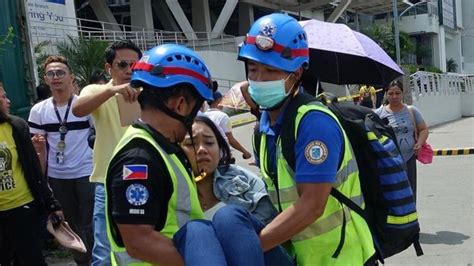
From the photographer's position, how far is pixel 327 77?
3211 mm

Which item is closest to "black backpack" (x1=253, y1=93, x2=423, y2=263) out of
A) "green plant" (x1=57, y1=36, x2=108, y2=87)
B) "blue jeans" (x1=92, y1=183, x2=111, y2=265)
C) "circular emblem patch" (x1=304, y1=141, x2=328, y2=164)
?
"circular emblem patch" (x1=304, y1=141, x2=328, y2=164)

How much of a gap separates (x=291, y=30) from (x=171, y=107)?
1.87ft

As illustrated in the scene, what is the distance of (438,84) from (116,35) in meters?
15.1

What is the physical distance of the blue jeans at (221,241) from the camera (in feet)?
5.81

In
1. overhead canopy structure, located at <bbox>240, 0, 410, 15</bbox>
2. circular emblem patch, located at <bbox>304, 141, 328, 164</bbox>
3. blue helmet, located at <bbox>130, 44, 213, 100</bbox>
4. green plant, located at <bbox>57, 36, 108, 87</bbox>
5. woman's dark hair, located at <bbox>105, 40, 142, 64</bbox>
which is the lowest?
circular emblem patch, located at <bbox>304, 141, 328, 164</bbox>

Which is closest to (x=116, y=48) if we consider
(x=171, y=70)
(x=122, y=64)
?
(x=122, y=64)

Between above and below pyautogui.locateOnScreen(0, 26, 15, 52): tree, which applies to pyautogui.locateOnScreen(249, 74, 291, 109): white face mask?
below

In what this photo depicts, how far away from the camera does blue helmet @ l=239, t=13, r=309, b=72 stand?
221cm

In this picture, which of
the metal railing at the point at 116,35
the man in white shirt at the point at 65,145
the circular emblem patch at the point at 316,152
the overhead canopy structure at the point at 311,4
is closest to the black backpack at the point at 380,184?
the circular emblem patch at the point at 316,152

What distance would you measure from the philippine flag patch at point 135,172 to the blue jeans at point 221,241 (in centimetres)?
21

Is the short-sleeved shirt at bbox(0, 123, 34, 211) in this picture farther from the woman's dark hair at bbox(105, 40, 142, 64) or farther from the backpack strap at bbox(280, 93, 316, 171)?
the backpack strap at bbox(280, 93, 316, 171)

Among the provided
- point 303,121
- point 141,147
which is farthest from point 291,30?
point 141,147

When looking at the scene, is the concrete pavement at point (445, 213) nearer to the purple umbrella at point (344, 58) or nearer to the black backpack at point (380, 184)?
the purple umbrella at point (344, 58)

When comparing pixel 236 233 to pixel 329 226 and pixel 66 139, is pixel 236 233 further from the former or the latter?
pixel 66 139
